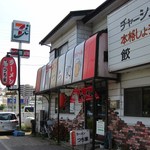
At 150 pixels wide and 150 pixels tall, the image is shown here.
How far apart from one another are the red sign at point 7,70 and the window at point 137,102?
11819 mm

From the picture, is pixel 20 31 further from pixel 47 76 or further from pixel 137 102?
pixel 137 102

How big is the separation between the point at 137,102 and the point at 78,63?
323cm

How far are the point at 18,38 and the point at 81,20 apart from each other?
1282cm

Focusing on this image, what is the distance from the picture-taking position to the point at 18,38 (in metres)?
27.4

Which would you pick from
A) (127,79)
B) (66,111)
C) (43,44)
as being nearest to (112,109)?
(127,79)

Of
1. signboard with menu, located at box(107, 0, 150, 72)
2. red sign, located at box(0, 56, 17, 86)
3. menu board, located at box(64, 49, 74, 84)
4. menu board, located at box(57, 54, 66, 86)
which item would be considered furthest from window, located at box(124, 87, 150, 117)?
red sign, located at box(0, 56, 17, 86)

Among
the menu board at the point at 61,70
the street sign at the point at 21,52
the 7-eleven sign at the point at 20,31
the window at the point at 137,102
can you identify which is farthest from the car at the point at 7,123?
the window at the point at 137,102

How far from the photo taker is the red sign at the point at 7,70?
832 inches

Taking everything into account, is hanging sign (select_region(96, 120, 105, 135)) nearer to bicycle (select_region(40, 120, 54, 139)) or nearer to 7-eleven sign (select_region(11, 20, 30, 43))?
bicycle (select_region(40, 120, 54, 139))

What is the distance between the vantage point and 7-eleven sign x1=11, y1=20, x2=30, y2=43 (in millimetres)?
27328

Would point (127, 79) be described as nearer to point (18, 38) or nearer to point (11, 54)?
point (11, 54)

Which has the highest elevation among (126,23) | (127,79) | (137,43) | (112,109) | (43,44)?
(43,44)

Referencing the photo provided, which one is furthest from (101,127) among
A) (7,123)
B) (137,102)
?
(7,123)

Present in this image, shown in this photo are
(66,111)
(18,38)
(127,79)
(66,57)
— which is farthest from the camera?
(18,38)
